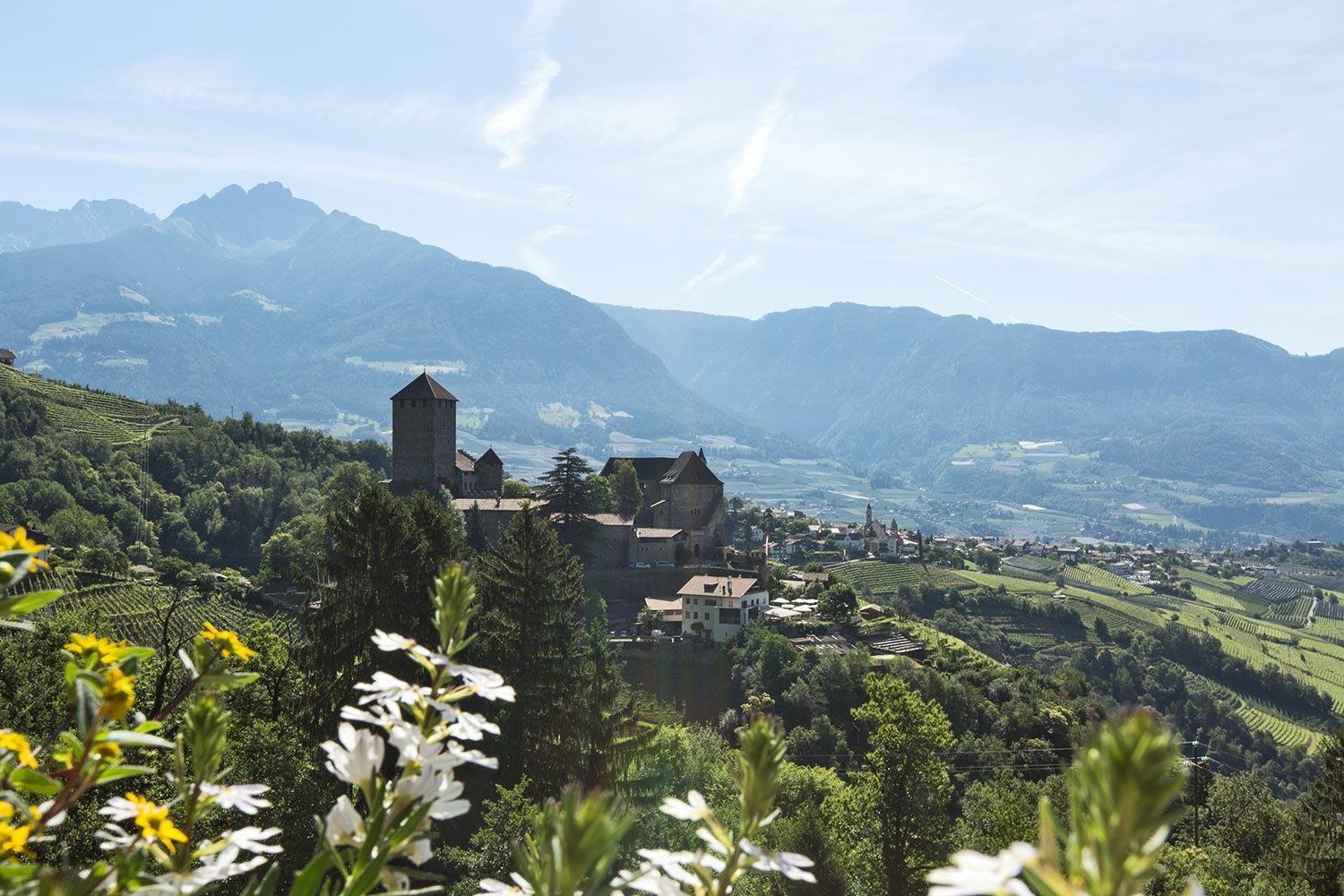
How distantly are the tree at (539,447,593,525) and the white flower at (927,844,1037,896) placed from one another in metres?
57.4

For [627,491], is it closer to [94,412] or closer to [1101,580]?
[94,412]

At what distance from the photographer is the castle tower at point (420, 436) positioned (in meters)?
63.9

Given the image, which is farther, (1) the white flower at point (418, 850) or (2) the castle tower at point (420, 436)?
(2) the castle tower at point (420, 436)

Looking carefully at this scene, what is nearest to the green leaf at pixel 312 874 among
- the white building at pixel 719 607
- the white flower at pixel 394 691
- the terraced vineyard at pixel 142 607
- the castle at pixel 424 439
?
the white flower at pixel 394 691

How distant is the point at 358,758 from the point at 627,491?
67.6m

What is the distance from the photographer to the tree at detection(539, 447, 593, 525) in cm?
5897

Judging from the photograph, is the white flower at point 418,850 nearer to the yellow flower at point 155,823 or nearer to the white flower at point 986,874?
the yellow flower at point 155,823

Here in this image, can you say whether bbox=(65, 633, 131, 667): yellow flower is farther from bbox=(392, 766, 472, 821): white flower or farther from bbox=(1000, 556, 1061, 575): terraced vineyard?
bbox=(1000, 556, 1061, 575): terraced vineyard

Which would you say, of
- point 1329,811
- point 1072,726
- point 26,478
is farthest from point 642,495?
point 1329,811

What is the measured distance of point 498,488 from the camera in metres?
70.6

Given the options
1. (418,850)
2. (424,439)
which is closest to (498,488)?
(424,439)

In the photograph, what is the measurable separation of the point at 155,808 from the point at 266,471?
304 ft

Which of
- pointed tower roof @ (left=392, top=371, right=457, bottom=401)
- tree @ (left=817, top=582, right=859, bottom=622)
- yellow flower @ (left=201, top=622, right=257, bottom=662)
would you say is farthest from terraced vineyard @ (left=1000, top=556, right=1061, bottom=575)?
yellow flower @ (left=201, top=622, right=257, bottom=662)

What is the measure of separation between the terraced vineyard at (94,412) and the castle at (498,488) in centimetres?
3744
